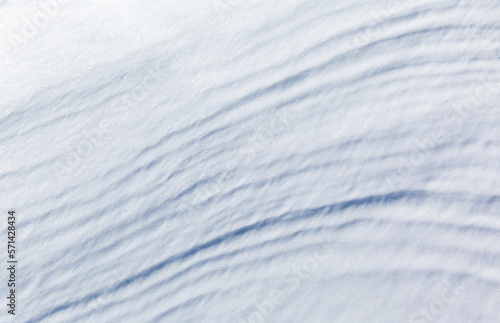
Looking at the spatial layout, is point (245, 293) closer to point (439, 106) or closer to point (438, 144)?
point (438, 144)

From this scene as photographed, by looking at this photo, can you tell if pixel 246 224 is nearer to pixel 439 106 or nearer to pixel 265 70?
pixel 265 70

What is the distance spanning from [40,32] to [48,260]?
94 cm

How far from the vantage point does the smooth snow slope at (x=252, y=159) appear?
1.34 meters

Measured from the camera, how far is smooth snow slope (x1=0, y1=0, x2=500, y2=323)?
4.38ft

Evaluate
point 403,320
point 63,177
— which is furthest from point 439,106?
point 63,177

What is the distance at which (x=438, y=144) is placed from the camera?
1.42m

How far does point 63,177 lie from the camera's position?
1389 millimetres

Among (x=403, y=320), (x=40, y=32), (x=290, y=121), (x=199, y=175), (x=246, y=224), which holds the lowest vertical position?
(x=403, y=320)

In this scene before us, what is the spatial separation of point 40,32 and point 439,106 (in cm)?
171

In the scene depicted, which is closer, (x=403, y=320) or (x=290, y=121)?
(x=403, y=320)

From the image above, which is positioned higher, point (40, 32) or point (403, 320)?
point (40, 32)

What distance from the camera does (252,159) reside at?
1.42 metres

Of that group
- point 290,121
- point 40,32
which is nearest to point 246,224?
point 290,121

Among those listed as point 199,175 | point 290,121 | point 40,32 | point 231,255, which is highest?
point 40,32
